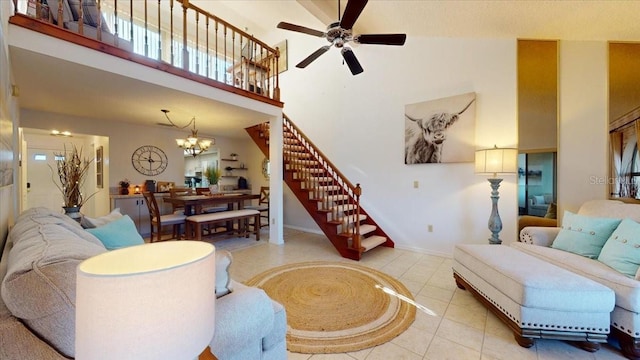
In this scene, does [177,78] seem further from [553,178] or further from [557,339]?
[553,178]

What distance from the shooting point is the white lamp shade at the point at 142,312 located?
506 mm

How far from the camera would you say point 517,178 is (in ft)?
10.6

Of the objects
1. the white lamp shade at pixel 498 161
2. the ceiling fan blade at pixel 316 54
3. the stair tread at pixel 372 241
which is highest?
the ceiling fan blade at pixel 316 54

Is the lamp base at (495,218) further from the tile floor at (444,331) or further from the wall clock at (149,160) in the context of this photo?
the wall clock at (149,160)

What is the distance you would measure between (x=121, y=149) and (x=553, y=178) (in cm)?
722

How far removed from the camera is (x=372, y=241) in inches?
156

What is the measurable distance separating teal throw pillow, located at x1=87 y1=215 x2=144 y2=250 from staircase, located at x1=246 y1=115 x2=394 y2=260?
252 centimetres

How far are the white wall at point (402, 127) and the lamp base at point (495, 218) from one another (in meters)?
0.31

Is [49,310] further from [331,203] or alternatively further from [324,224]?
[331,203]

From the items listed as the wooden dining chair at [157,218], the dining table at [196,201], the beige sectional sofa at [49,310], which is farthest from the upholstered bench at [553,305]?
the wooden dining chair at [157,218]

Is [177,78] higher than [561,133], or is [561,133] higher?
[177,78]

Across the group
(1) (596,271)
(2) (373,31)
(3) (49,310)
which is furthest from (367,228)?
(3) (49,310)

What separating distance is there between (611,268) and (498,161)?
1.40 metres

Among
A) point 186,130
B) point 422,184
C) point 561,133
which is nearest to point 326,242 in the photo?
point 422,184
